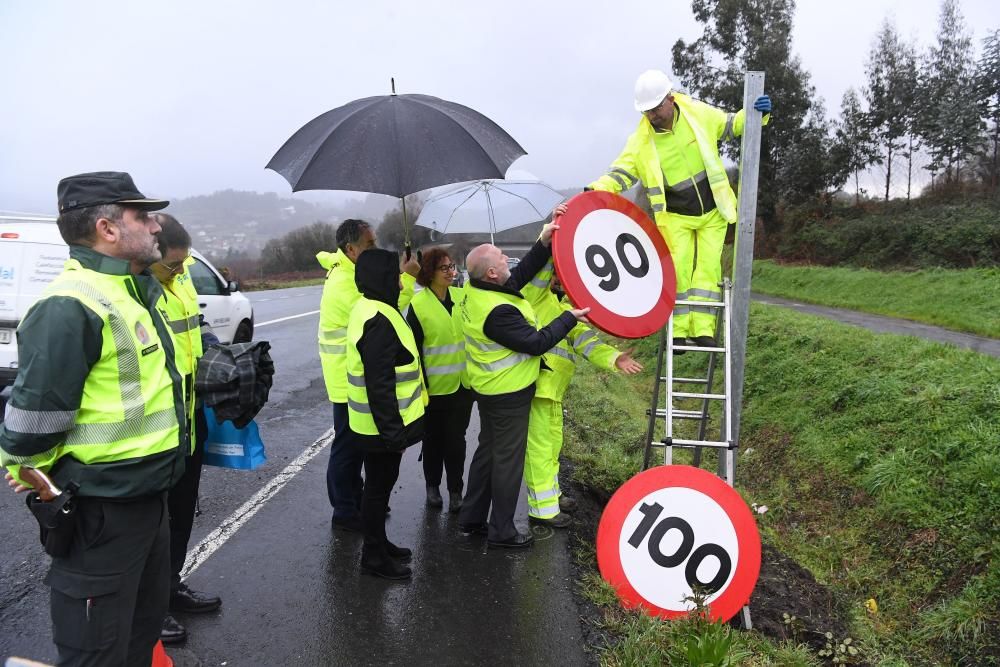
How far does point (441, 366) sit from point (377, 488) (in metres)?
1.09

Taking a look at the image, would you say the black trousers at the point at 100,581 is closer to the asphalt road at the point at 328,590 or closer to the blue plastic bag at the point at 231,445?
the asphalt road at the point at 328,590

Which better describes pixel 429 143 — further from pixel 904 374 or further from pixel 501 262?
pixel 904 374

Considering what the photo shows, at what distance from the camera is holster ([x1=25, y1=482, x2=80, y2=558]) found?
211 centimetres

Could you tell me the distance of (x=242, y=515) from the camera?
4.87 meters

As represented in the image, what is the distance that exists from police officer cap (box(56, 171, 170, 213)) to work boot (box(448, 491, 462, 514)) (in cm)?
334

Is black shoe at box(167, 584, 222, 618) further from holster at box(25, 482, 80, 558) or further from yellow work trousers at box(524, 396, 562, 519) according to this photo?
yellow work trousers at box(524, 396, 562, 519)

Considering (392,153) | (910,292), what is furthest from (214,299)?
(910,292)

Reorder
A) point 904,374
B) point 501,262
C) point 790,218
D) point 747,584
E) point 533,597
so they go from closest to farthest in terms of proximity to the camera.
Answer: point 747,584
point 533,597
point 501,262
point 904,374
point 790,218

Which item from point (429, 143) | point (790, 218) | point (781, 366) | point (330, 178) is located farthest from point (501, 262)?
point (790, 218)

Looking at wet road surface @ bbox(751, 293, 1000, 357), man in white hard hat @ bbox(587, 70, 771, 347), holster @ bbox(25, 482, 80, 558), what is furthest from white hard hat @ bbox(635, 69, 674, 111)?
wet road surface @ bbox(751, 293, 1000, 357)

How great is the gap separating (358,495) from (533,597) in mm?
1554

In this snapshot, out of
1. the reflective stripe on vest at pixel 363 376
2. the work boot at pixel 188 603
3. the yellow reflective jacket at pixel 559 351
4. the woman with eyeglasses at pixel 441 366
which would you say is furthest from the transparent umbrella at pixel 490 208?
the work boot at pixel 188 603

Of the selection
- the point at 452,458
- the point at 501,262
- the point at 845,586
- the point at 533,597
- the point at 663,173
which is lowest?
the point at 845,586

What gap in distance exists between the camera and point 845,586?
4.70 m
